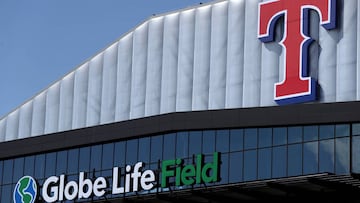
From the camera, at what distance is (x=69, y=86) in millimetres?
86750

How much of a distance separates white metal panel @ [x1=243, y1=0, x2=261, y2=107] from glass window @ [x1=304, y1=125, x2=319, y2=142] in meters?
7.35

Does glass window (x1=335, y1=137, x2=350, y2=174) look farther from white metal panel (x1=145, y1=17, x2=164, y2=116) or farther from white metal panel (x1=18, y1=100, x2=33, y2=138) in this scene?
white metal panel (x1=18, y1=100, x2=33, y2=138)

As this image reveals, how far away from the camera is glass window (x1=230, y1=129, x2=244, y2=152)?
232ft

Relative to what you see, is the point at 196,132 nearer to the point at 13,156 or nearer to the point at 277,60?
the point at 277,60

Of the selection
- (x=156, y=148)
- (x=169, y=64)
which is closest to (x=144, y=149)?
(x=156, y=148)

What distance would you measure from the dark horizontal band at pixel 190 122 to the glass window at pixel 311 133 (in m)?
0.34

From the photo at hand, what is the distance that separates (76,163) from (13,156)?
6.61 meters

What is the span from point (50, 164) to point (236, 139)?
16.3 meters

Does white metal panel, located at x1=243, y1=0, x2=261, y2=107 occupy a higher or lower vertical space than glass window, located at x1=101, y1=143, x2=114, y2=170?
higher

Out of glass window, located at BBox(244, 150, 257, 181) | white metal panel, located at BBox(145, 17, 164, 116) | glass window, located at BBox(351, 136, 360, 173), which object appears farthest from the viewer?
white metal panel, located at BBox(145, 17, 164, 116)

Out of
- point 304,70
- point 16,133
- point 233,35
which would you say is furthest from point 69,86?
point 304,70

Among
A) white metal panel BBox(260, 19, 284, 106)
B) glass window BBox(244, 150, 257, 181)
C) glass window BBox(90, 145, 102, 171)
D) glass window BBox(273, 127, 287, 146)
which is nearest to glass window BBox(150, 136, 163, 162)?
glass window BBox(90, 145, 102, 171)

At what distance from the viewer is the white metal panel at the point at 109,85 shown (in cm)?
8344

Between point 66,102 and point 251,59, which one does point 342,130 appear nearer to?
point 251,59
